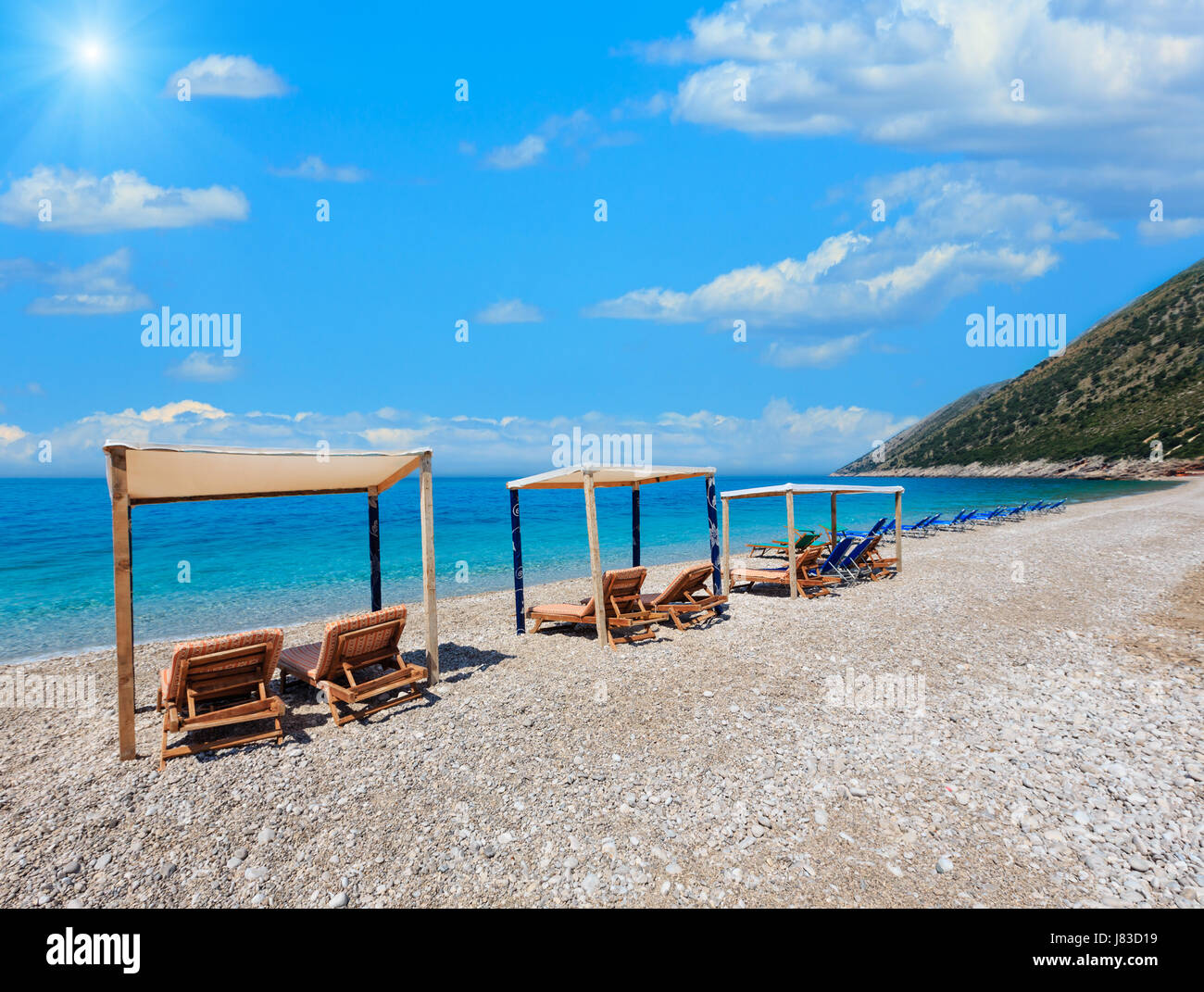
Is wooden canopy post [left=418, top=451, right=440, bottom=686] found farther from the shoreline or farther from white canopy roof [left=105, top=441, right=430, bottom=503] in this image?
the shoreline

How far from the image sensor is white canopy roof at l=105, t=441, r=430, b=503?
555cm

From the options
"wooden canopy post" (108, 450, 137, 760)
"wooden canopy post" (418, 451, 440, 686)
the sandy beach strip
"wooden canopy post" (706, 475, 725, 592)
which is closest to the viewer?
the sandy beach strip

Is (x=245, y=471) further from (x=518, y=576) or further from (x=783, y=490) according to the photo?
(x=783, y=490)

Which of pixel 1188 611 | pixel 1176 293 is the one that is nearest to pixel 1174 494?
pixel 1188 611

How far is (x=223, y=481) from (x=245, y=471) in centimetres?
50

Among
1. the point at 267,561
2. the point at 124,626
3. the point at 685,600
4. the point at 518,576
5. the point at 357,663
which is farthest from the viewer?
the point at 267,561

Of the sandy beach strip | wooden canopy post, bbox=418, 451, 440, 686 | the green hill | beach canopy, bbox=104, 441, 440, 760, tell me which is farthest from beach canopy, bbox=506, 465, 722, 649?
the green hill

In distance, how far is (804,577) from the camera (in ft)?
39.2

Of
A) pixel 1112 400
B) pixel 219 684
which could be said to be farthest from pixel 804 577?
pixel 1112 400

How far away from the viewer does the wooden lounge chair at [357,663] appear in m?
6.14

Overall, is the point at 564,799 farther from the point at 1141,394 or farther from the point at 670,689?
the point at 1141,394

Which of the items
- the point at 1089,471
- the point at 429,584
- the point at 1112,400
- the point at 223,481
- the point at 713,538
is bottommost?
the point at 429,584

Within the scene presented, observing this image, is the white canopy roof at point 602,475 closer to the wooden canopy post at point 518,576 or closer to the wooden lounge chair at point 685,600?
the wooden canopy post at point 518,576

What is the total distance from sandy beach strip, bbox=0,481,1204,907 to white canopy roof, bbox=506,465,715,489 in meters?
2.44
